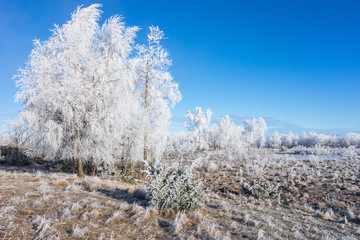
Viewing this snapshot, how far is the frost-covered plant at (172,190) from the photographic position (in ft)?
18.2

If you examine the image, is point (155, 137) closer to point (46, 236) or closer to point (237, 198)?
point (237, 198)

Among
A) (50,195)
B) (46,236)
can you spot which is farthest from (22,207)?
(46,236)

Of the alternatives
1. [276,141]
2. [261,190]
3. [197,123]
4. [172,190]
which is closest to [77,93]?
[172,190]

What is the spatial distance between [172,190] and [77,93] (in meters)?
6.84

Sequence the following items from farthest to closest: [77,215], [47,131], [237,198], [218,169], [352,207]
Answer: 1. [218,169]
2. [237,198]
3. [47,131]
4. [352,207]
5. [77,215]

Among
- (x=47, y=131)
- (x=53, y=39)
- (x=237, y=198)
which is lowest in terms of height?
(x=237, y=198)

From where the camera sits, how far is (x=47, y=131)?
33.6 ft

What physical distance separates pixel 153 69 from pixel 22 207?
1139 cm

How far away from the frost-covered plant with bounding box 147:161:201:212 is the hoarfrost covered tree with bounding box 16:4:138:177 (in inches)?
220

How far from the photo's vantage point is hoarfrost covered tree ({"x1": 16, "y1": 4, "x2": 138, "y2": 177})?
995 cm

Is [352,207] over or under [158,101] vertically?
under

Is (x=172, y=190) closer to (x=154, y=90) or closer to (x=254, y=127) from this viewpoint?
(x=154, y=90)

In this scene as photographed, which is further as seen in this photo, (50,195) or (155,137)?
(155,137)

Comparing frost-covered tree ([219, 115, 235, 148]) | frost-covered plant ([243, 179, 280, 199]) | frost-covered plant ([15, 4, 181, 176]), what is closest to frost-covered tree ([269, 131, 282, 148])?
frost-covered tree ([219, 115, 235, 148])
